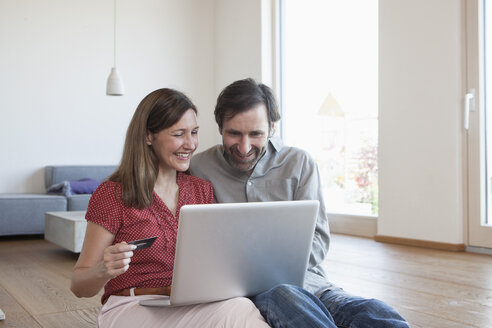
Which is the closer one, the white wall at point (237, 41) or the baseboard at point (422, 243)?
the baseboard at point (422, 243)

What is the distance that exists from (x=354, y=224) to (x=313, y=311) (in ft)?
13.0

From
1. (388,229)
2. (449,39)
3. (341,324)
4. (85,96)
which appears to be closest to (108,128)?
(85,96)

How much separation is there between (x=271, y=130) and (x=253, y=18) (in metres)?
4.61

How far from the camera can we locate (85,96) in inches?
240

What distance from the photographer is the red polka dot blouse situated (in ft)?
4.91

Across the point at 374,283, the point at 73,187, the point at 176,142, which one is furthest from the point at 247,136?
the point at 73,187

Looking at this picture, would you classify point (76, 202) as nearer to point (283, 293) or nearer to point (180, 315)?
point (180, 315)

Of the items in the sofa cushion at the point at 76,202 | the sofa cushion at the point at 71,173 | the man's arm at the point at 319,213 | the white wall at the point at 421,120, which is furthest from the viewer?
the sofa cushion at the point at 71,173

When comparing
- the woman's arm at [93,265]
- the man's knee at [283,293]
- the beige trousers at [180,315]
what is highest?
the woman's arm at [93,265]

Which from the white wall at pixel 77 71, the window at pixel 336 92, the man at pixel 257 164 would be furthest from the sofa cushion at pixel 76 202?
the man at pixel 257 164

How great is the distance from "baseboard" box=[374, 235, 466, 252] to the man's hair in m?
2.78

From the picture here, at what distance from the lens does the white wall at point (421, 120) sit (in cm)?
414

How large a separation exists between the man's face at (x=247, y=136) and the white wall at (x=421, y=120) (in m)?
2.77

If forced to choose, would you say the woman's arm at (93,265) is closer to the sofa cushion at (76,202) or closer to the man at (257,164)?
the man at (257,164)
